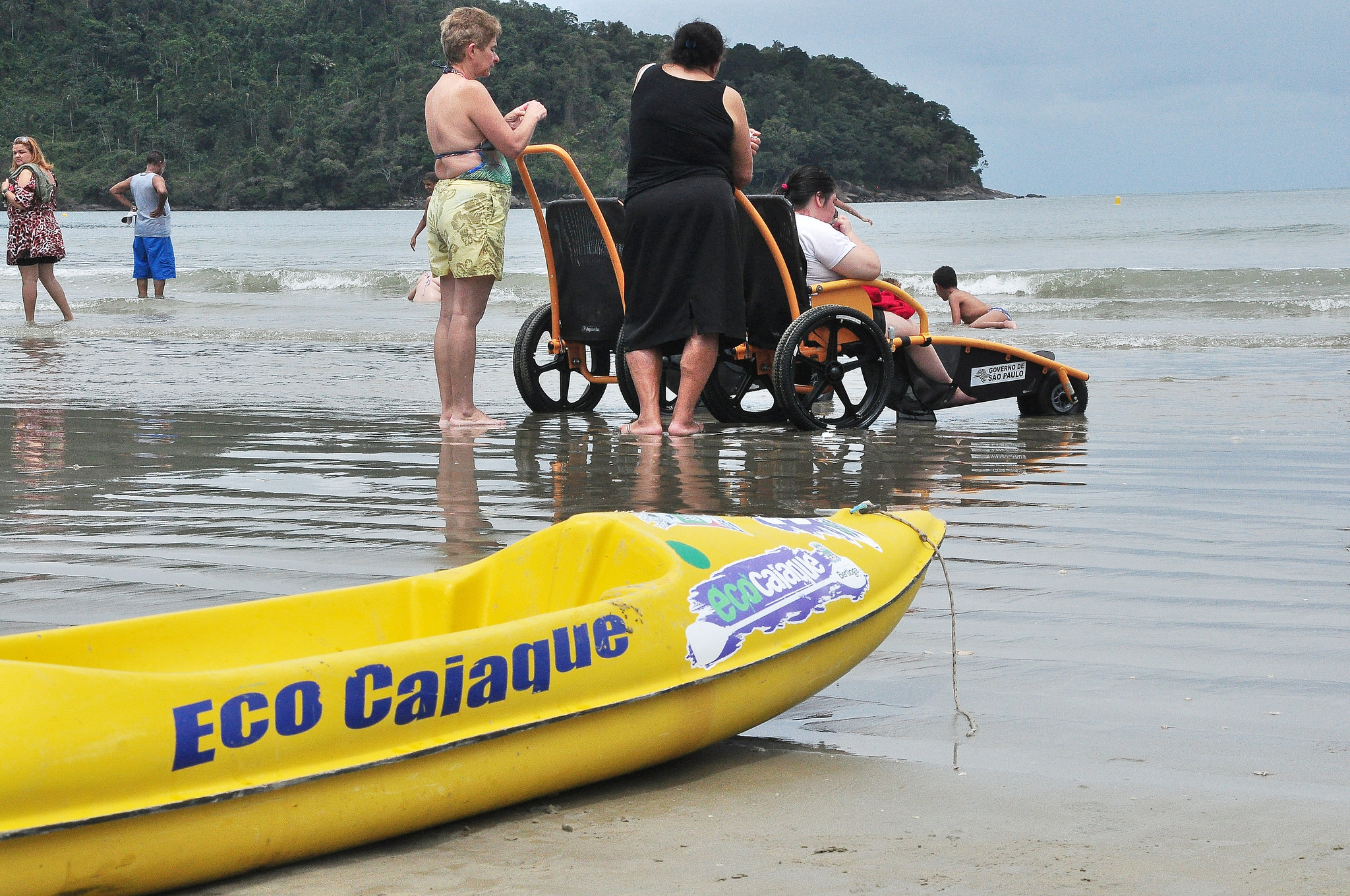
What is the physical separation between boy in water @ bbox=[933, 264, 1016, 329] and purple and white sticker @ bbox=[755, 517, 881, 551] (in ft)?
31.6

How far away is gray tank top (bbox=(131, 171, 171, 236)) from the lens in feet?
53.7

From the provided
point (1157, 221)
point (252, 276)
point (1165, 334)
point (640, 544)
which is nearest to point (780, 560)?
point (640, 544)

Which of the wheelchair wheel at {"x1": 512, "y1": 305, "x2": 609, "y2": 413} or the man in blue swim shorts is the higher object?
the man in blue swim shorts

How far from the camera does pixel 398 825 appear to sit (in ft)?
7.48

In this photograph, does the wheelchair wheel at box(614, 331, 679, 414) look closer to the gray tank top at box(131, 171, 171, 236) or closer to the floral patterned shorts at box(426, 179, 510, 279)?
the floral patterned shorts at box(426, 179, 510, 279)

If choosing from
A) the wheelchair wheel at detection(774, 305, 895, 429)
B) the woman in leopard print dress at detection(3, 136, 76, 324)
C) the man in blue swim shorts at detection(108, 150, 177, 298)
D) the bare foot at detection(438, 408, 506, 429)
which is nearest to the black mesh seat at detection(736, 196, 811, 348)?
the wheelchair wheel at detection(774, 305, 895, 429)

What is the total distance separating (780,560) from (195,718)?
1.22 m

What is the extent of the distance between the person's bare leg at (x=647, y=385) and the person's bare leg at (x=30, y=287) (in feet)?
31.7

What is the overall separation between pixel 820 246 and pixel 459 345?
6.32 ft

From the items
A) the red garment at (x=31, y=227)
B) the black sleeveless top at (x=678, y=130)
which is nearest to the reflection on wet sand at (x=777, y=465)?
the black sleeveless top at (x=678, y=130)

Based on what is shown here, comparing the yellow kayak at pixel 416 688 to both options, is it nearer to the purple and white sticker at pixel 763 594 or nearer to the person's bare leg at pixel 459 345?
the purple and white sticker at pixel 763 594

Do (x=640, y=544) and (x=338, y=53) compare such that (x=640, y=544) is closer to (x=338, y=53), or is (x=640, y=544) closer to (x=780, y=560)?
(x=780, y=560)

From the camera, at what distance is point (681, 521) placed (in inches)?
114

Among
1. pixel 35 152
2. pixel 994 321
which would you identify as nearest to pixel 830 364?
pixel 994 321
